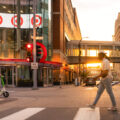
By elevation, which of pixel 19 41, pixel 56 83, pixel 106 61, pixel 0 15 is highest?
pixel 0 15

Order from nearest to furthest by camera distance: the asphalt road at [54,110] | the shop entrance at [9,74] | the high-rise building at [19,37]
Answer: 1. the asphalt road at [54,110]
2. the shop entrance at [9,74]
3. the high-rise building at [19,37]

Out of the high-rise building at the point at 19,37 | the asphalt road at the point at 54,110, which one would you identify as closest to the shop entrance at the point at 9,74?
the high-rise building at the point at 19,37

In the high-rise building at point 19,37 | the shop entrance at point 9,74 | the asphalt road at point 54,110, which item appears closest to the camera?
the asphalt road at point 54,110

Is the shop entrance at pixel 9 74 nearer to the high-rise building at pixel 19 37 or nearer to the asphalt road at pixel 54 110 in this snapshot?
the high-rise building at pixel 19 37

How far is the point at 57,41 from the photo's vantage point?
41.3 m

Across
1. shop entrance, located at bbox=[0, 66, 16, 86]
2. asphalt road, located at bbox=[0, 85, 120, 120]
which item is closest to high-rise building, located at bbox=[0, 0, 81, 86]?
shop entrance, located at bbox=[0, 66, 16, 86]

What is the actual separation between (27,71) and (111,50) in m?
36.8

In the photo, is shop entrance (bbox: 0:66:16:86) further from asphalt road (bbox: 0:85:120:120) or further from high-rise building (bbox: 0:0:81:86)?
asphalt road (bbox: 0:85:120:120)

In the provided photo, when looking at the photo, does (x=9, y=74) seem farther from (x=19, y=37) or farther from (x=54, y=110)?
(x=54, y=110)

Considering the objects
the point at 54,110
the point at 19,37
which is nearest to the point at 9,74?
the point at 19,37

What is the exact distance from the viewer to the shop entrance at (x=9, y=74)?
3047cm

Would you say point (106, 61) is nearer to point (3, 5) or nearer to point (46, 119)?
point (46, 119)

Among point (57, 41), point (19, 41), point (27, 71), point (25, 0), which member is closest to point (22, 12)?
point (25, 0)

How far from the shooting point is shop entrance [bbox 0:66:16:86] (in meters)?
30.5
